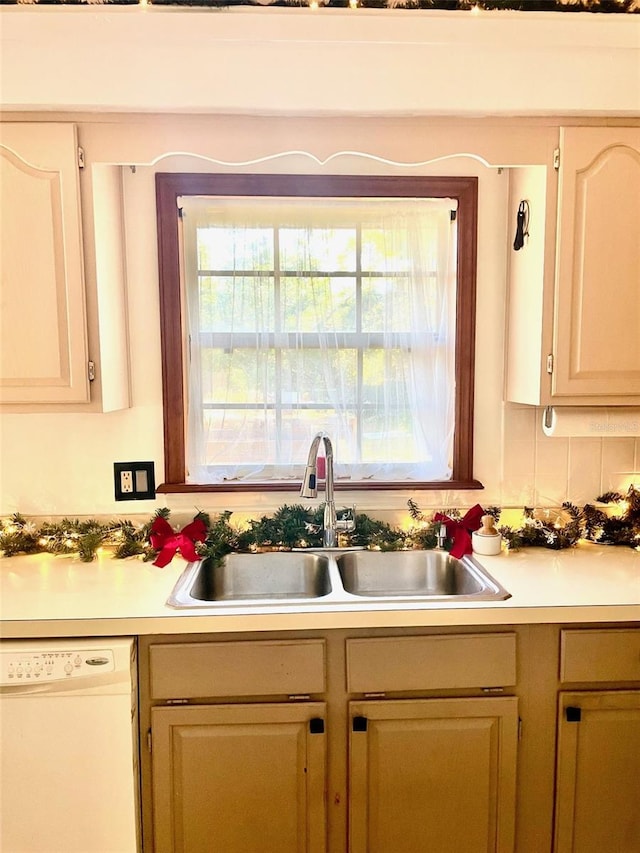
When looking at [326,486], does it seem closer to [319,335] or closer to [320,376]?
[320,376]

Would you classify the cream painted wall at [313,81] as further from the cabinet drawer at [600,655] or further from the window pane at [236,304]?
the cabinet drawer at [600,655]

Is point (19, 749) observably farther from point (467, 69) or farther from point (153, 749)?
point (467, 69)

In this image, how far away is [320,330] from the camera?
1973mm

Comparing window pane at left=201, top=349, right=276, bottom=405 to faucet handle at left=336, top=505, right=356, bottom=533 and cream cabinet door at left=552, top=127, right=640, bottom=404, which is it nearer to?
faucet handle at left=336, top=505, right=356, bottom=533

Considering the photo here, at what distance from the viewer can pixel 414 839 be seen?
4.70 ft

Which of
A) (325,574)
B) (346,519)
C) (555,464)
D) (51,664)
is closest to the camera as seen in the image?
(51,664)

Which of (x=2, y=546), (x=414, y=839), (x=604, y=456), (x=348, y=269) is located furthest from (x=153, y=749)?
(x=604, y=456)

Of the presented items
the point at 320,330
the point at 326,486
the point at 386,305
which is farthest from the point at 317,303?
the point at 326,486

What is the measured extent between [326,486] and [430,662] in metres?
0.63

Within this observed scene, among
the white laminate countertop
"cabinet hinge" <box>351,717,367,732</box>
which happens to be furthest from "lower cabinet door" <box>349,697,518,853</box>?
the white laminate countertop

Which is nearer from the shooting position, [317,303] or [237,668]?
[237,668]

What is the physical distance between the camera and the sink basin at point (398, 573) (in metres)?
1.79

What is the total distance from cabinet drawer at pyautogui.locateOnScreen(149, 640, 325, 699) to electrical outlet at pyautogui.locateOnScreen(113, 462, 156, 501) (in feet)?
2.27

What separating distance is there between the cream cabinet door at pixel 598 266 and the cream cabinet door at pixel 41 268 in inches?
57.4
